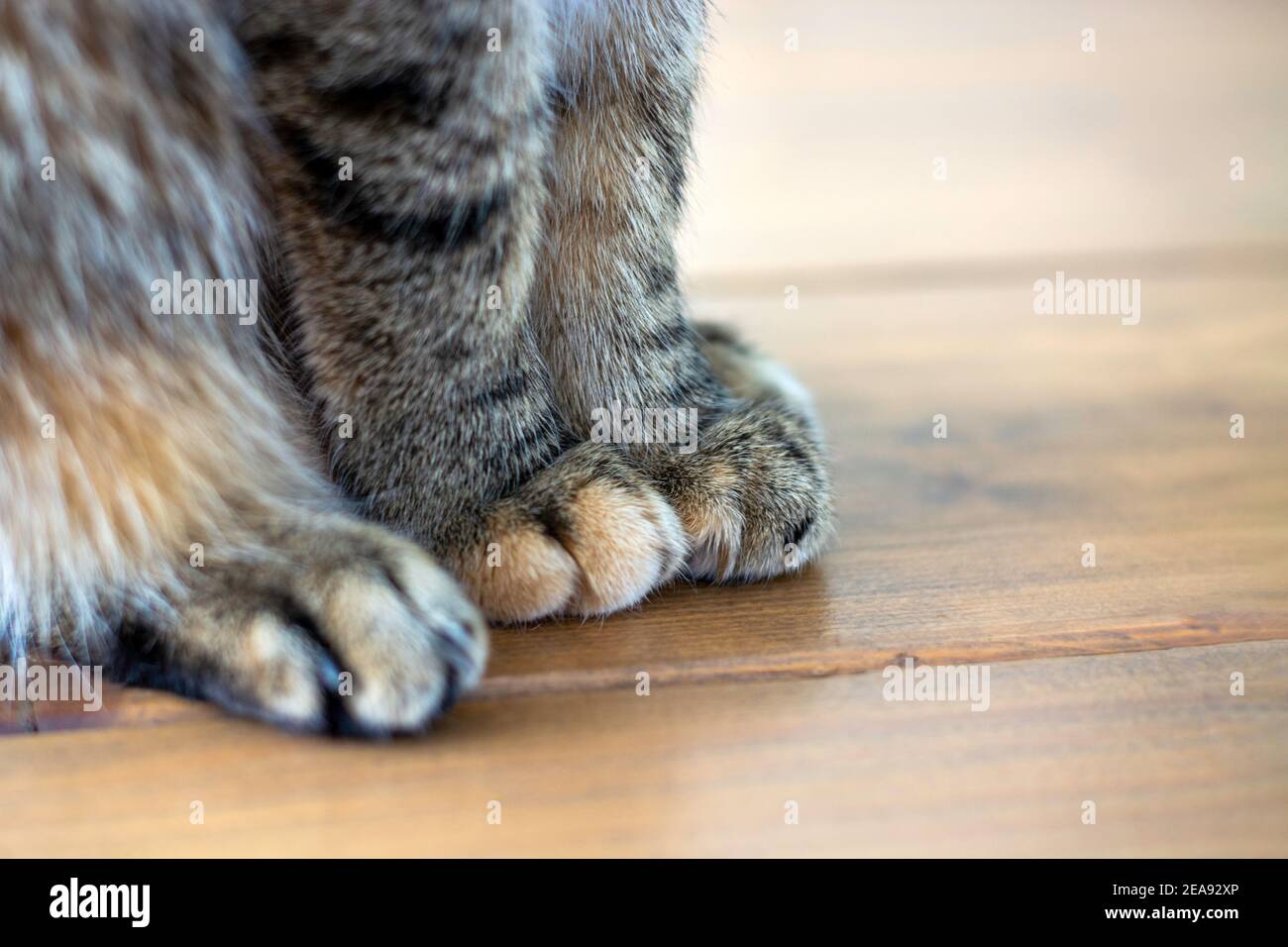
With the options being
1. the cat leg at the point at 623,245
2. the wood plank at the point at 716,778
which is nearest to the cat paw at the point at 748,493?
the cat leg at the point at 623,245

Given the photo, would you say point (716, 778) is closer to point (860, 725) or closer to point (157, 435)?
point (860, 725)

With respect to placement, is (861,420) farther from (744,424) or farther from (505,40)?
(505,40)

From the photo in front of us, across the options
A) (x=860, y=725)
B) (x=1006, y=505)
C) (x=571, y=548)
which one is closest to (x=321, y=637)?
(x=571, y=548)

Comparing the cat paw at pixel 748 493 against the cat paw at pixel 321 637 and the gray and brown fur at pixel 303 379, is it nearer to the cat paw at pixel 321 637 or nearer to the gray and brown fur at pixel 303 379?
the gray and brown fur at pixel 303 379

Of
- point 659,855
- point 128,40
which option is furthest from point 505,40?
point 659,855

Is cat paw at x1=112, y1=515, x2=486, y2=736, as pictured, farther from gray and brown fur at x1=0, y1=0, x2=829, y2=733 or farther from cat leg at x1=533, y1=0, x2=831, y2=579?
cat leg at x1=533, y1=0, x2=831, y2=579
